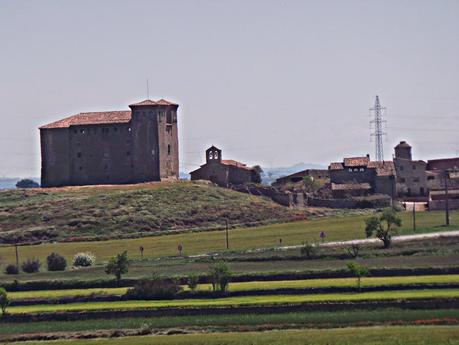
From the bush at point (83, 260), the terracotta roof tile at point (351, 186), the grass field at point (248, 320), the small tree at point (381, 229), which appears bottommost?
the grass field at point (248, 320)

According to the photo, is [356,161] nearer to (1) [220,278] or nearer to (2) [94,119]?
(2) [94,119]

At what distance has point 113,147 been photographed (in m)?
114

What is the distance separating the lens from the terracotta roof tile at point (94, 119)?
11475 cm

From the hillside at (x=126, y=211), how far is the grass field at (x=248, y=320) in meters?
39.4

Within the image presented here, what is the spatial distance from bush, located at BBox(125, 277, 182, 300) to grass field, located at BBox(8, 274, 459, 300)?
0.84 meters

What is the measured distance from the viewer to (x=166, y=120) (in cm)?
11494

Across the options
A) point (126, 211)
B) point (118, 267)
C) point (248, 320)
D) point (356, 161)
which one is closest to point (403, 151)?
point (356, 161)

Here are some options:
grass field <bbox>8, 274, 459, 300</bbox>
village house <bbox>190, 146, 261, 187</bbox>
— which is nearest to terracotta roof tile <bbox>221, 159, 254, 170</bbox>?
village house <bbox>190, 146, 261, 187</bbox>

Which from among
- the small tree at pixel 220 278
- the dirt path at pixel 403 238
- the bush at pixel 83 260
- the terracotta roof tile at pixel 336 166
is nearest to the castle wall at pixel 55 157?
the terracotta roof tile at pixel 336 166

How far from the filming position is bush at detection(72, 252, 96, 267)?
75500 millimetres

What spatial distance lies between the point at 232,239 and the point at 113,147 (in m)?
30.8

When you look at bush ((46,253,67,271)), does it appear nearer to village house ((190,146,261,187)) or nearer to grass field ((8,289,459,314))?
grass field ((8,289,459,314))

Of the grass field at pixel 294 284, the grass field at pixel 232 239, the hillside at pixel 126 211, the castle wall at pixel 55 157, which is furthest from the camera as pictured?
the castle wall at pixel 55 157

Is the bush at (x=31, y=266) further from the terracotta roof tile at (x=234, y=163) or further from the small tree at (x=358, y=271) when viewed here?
the terracotta roof tile at (x=234, y=163)
